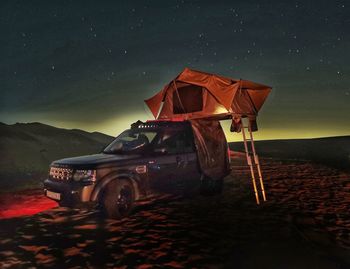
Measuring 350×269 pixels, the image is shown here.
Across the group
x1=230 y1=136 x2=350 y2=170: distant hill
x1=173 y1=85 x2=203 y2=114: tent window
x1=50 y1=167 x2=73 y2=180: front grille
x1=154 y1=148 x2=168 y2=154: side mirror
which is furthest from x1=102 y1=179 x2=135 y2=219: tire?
x1=230 y1=136 x2=350 y2=170: distant hill

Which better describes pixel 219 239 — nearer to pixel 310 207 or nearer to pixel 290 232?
pixel 290 232

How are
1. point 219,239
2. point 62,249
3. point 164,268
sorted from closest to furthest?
point 164,268 < point 62,249 < point 219,239

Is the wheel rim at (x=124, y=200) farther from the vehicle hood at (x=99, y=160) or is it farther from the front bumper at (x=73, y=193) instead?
the front bumper at (x=73, y=193)

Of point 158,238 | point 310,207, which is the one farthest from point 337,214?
point 158,238

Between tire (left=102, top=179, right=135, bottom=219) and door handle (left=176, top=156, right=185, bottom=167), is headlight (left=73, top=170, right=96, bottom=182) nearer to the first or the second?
tire (left=102, top=179, right=135, bottom=219)

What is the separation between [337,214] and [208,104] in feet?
14.3

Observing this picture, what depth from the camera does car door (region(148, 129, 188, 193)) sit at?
7.34 m

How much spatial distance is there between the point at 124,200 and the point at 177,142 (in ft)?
6.74

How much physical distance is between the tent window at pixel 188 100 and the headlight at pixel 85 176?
14.3 ft

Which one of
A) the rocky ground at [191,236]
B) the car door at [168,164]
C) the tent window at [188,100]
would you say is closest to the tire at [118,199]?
the rocky ground at [191,236]

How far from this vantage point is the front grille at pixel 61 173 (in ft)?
21.9

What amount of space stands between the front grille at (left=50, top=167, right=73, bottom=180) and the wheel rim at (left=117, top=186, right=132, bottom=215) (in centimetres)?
114

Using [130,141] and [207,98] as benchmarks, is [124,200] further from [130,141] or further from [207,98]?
[207,98]

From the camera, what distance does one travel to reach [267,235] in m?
5.64
